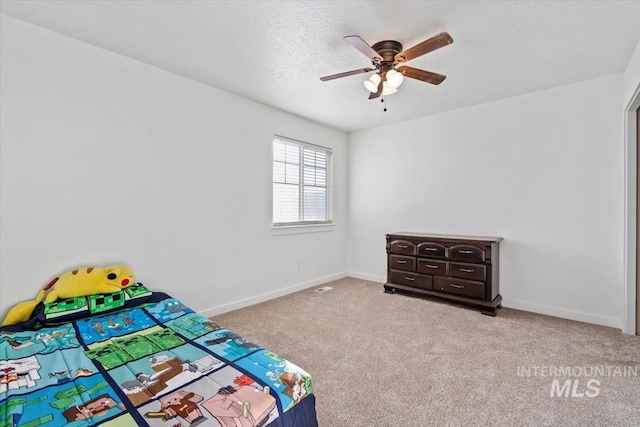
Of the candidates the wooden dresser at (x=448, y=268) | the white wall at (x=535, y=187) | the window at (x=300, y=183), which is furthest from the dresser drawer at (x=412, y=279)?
the window at (x=300, y=183)

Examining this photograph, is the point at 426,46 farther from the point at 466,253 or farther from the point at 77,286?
the point at 77,286

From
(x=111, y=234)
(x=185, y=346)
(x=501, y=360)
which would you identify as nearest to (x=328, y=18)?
(x=185, y=346)

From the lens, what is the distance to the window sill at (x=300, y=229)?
394cm

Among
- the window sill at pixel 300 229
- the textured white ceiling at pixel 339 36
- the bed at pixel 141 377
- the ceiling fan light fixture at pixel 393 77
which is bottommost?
the bed at pixel 141 377

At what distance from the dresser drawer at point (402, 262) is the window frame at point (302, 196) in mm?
1201

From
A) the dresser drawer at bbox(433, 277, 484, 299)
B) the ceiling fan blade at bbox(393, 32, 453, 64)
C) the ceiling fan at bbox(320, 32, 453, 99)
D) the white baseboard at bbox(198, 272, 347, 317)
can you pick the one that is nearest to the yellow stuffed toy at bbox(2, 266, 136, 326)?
the white baseboard at bbox(198, 272, 347, 317)

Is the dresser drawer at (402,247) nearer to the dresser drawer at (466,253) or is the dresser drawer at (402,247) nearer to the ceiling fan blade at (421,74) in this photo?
the dresser drawer at (466,253)

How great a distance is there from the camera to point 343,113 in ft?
13.4

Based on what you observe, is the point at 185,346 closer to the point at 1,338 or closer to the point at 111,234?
the point at 1,338

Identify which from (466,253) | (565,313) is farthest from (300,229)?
(565,313)

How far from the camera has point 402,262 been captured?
13.1 ft

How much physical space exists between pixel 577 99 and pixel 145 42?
14.0ft

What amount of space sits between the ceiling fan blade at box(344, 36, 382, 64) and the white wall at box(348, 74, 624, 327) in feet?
7.24

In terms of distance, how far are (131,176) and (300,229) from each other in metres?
2.23
